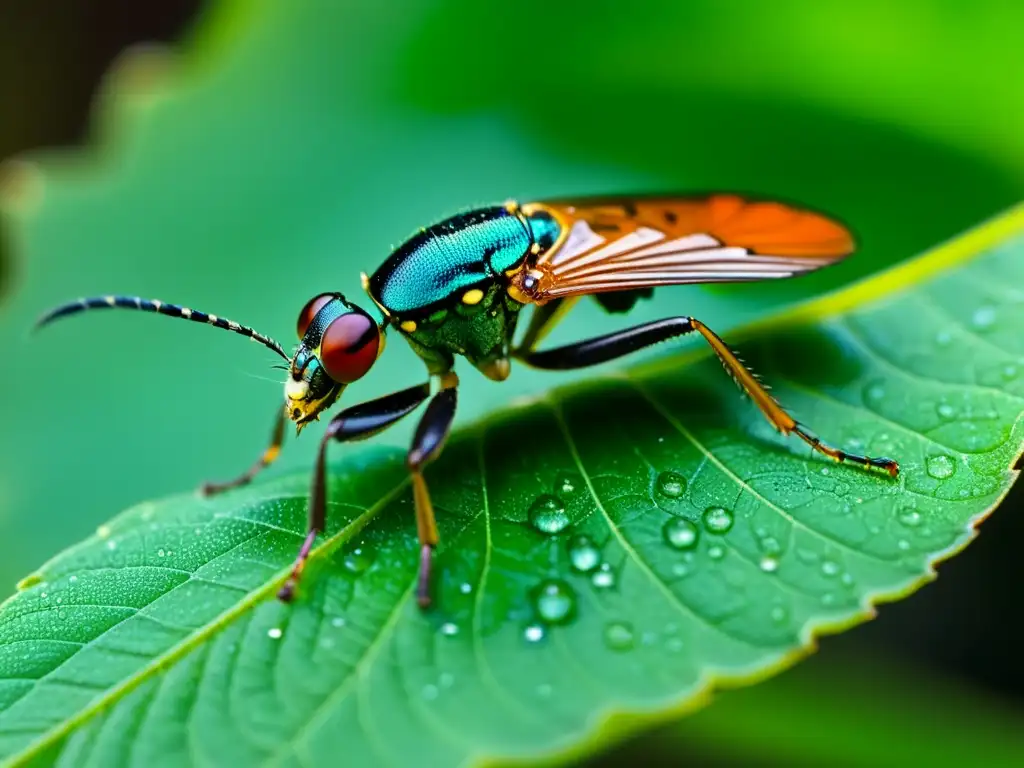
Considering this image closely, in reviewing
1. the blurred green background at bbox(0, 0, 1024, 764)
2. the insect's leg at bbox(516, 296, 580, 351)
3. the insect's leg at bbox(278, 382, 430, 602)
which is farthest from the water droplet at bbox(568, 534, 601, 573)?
the blurred green background at bbox(0, 0, 1024, 764)

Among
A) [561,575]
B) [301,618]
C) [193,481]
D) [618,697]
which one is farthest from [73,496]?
[618,697]

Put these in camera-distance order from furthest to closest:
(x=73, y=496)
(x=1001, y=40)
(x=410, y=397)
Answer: (x=73, y=496) < (x=1001, y=40) < (x=410, y=397)

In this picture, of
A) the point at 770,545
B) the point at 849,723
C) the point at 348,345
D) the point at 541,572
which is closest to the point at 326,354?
the point at 348,345

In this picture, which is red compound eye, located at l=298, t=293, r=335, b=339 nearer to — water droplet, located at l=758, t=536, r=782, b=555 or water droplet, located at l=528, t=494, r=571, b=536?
water droplet, located at l=528, t=494, r=571, b=536

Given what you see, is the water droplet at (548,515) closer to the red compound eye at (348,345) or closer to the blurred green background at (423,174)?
the red compound eye at (348,345)

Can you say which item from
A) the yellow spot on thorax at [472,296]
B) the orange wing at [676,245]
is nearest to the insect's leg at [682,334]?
the orange wing at [676,245]

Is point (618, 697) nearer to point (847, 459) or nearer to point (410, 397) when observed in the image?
point (847, 459)
